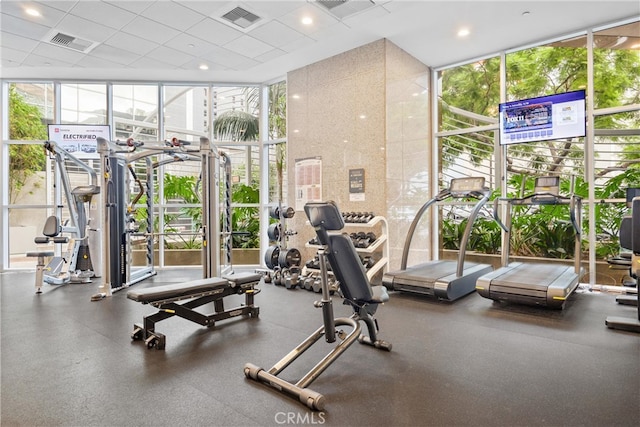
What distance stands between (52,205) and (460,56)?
8.54m

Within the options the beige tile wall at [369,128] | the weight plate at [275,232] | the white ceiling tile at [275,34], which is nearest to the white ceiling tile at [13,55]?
the white ceiling tile at [275,34]

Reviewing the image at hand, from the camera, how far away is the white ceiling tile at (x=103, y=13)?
4594mm

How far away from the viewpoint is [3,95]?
24.3ft

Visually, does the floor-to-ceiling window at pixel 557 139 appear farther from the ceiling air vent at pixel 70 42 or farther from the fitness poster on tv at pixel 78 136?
the fitness poster on tv at pixel 78 136

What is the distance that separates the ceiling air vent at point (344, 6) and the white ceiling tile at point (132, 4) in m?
2.18

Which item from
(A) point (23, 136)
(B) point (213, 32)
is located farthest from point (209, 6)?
(A) point (23, 136)

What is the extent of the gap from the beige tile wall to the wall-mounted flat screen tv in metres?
1.43

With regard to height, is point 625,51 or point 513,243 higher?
point 625,51

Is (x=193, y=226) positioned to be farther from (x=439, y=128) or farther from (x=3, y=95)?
(x=439, y=128)

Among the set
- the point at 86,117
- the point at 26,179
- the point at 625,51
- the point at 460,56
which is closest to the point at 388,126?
the point at 460,56

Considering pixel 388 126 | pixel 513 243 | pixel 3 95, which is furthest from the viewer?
pixel 3 95

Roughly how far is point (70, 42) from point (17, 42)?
83 cm

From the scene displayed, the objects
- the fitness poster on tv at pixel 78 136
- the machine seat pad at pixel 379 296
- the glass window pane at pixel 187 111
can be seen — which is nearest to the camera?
the machine seat pad at pixel 379 296

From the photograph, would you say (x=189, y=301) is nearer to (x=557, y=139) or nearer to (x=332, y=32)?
(x=332, y=32)
